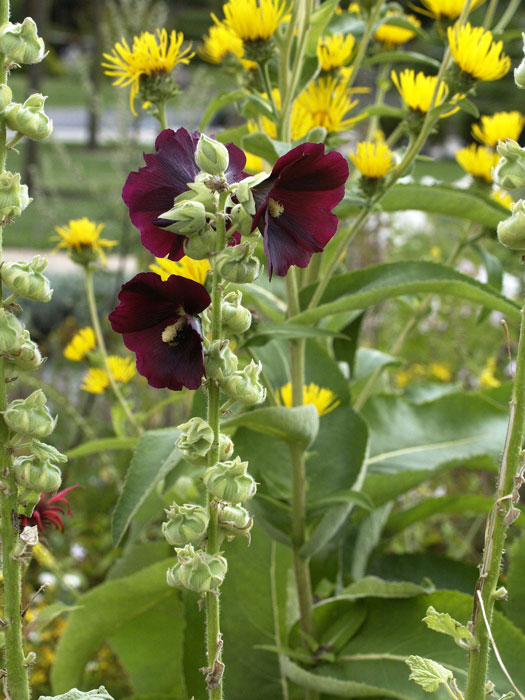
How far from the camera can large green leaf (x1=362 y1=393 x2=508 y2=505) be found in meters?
1.17

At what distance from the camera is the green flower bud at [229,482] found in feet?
1.52

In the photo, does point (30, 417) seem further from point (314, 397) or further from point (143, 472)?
point (314, 397)

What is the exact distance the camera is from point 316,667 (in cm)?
103

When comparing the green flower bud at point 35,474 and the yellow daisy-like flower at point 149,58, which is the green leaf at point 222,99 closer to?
the yellow daisy-like flower at point 149,58

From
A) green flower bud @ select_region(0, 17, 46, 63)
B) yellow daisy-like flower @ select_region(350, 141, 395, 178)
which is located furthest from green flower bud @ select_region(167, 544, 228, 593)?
yellow daisy-like flower @ select_region(350, 141, 395, 178)

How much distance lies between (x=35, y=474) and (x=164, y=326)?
13cm

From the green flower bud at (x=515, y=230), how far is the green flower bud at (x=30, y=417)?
29 centimetres

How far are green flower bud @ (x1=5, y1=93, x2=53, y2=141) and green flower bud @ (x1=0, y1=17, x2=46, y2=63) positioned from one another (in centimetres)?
2

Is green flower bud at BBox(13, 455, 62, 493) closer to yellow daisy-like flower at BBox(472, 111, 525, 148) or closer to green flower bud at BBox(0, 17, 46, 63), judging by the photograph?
green flower bud at BBox(0, 17, 46, 63)

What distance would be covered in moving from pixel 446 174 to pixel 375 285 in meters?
12.0

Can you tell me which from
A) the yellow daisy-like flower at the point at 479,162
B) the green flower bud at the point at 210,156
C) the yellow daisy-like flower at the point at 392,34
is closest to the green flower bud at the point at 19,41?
the green flower bud at the point at 210,156

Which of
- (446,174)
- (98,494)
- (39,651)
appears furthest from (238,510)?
(446,174)

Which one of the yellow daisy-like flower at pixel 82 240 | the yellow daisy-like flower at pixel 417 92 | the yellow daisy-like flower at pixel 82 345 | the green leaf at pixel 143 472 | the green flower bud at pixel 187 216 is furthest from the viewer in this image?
the yellow daisy-like flower at pixel 82 345

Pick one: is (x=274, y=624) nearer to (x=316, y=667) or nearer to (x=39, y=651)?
(x=316, y=667)
